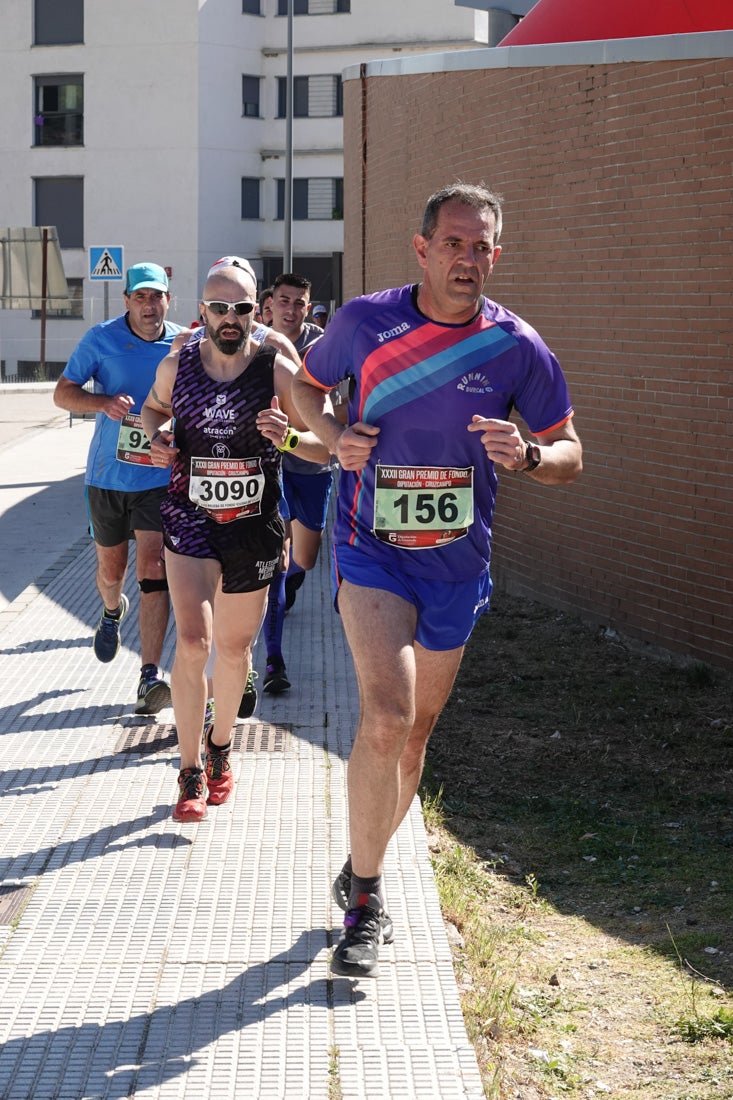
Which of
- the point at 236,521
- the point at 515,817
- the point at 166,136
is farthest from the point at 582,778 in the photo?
the point at 166,136

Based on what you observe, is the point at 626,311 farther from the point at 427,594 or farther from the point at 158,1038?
the point at 158,1038

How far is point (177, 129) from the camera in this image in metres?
49.7

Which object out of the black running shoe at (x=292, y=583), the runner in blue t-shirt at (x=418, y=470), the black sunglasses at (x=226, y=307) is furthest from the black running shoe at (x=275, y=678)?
the runner in blue t-shirt at (x=418, y=470)

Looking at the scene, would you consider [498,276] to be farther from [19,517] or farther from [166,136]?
[166,136]

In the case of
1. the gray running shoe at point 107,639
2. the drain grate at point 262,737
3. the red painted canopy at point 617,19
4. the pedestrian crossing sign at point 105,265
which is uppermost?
the red painted canopy at point 617,19

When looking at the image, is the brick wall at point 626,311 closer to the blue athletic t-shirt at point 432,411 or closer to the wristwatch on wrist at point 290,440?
the wristwatch on wrist at point 290,440

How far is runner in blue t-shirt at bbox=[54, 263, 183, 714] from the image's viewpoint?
291 inches

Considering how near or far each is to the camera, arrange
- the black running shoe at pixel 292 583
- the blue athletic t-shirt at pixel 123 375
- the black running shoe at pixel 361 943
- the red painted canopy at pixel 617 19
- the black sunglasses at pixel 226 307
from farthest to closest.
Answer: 1. the red painted canopy at pixel 617 19
2. the black running shoe at pixel 292 583
3. the blue athletic t-shirt at pixel 123 375
4. the black sunglasses at pixel 226 307
5. the black running shoe at pixel 361 943

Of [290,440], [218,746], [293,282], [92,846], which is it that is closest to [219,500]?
[290,440]

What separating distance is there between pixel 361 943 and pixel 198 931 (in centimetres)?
64

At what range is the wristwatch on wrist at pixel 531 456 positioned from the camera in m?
4.31

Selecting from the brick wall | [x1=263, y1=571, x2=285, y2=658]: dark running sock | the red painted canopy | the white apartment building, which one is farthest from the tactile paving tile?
the white apartment building

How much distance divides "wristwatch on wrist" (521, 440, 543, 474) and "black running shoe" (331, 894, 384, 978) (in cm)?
132

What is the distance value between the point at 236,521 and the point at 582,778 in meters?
2.27
